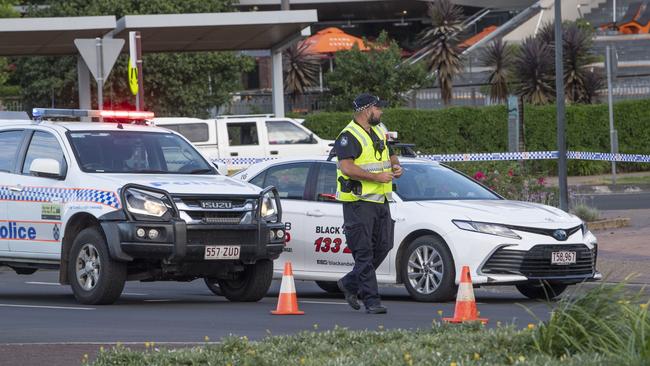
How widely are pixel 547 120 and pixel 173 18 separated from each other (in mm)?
11951

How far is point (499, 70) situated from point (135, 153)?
31253 mm

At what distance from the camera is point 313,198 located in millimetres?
14461

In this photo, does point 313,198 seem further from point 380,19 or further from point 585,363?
point 380,19

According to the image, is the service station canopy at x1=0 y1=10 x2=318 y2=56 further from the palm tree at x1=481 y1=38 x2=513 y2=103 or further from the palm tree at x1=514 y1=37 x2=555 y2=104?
the palm tree at x1=481 y1=38 x2=513 y2=103

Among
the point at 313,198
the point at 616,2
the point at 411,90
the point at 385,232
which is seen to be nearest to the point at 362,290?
the point at 385,232

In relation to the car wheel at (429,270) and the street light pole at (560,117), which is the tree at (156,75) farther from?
the car wheel at (429,270)

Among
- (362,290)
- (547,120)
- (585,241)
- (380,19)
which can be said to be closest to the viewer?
(362,290)

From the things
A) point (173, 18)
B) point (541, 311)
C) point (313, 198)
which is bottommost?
point (541, 311)

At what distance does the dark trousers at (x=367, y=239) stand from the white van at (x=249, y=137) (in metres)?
15.2

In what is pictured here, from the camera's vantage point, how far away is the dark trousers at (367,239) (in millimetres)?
11930

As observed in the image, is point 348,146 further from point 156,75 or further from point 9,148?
point 156,75

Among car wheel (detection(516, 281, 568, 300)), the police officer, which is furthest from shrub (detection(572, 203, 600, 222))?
the police officer

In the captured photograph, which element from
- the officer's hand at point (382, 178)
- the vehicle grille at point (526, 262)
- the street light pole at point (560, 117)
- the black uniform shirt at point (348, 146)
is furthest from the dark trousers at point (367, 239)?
the street light pole at point (560, 117)

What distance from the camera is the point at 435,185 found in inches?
565
